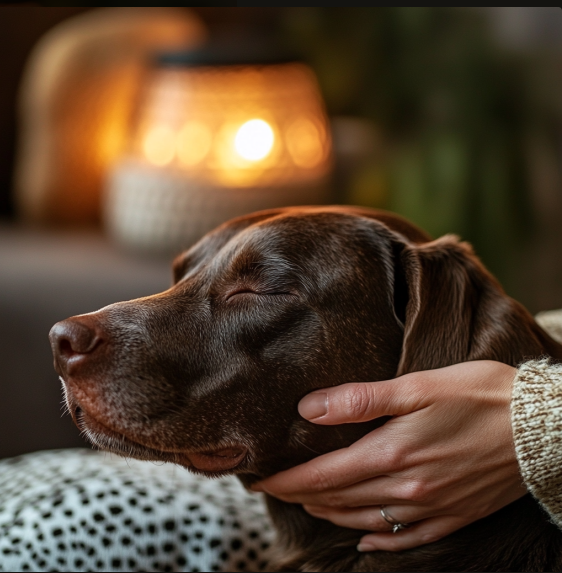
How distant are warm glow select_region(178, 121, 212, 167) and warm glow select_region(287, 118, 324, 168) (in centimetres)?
37

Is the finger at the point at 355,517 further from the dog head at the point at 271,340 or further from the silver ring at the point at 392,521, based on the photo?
the dog head at the point at 271,340

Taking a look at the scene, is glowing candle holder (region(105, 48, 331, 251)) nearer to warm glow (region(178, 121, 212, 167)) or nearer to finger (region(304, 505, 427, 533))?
warm glow (region(178, 121, 212, 167))

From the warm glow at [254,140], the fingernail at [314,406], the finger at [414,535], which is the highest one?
the warm glow at [254,140]

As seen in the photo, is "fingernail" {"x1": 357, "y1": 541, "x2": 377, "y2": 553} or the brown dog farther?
"fingernail" {"x1": 357, "y1": 541, "x2": 377, "y2": 553}

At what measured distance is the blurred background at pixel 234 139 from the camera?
11.2 feet

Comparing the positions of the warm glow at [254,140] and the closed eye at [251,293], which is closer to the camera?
the closed eye at [251,293]

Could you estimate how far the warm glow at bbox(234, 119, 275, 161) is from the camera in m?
3.44

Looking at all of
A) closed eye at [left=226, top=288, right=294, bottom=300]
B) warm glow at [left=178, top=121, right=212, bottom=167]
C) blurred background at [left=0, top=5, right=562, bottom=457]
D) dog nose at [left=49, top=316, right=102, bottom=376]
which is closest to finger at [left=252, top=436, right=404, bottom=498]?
closed eye at [left=226, top=288, right=294, bottom=300]

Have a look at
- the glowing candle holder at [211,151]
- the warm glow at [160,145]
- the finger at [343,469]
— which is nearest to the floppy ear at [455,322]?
the finger at [343,469]

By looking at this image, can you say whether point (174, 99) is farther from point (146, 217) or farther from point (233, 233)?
point (233, 233)

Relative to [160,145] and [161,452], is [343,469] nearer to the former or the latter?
[161,452]

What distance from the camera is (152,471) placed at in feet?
6.28

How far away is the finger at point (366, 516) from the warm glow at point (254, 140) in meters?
2.17

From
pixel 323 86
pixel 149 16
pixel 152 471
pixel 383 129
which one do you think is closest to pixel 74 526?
pixel 152 471
